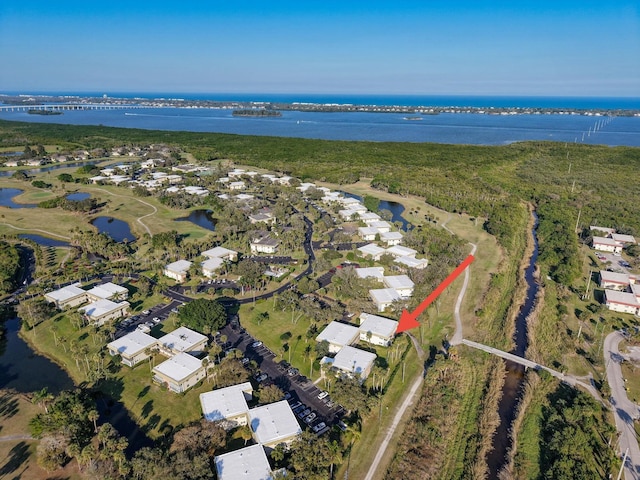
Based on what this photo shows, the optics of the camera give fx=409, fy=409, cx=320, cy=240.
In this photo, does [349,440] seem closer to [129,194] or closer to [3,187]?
[129,194]

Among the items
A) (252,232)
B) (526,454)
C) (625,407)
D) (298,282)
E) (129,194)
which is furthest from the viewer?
(129,194)

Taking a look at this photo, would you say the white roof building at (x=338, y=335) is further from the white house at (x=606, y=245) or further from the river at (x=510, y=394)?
the white house at (x=606, y=245)

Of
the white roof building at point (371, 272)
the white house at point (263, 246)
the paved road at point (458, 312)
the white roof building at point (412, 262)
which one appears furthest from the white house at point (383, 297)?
the white house at point (263, 246)

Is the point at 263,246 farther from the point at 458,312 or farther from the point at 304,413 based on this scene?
the point at 304,413

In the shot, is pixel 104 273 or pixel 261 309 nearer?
pixel 261 309

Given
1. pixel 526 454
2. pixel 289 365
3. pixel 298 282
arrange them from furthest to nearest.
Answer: pixel 298 282 → pixel 289 365 → pixel 526 454

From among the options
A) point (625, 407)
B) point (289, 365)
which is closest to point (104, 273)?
point (289, 365)
